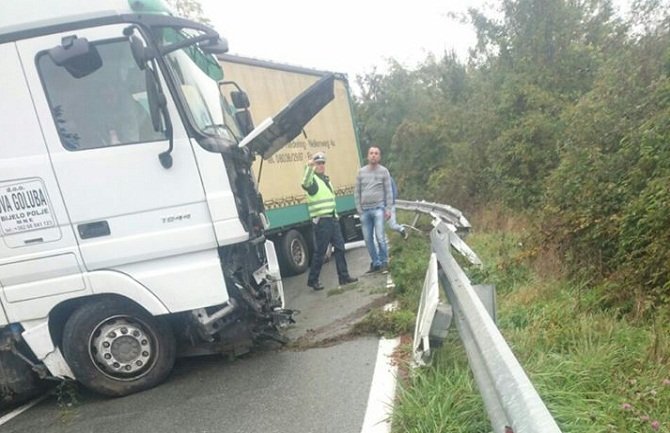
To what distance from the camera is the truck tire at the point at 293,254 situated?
7.99m

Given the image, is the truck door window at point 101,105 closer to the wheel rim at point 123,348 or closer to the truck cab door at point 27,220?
the truck cab door at point 27,220

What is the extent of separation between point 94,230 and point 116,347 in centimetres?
92

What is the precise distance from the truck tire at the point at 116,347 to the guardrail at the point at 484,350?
2.06m

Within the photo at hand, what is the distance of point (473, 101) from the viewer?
1359cm

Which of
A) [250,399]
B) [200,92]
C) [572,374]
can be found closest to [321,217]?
[200,92]

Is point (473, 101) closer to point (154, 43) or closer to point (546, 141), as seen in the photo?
point (546, 141)

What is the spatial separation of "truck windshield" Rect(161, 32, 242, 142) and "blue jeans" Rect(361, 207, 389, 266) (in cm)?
293

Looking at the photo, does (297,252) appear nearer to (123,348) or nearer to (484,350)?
(123,348)

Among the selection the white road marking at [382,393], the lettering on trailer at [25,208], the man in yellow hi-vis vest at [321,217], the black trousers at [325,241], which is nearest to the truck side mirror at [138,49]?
the lettering on trailer at [25,208]

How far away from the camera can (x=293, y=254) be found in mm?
8172

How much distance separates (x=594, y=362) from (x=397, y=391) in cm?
112

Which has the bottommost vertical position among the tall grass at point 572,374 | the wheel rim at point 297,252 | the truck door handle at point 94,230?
the wheel rim at point 297,252

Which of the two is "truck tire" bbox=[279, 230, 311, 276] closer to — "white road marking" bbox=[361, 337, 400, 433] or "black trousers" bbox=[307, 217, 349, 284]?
"black trousers" bbox=[307, 217, 349, 284]

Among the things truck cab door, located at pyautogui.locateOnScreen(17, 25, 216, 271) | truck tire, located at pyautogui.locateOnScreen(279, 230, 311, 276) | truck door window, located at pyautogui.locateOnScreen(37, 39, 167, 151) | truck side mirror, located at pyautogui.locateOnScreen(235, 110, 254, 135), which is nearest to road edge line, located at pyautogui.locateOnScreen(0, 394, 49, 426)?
truck cab door, located at pyautogui.locateOnScreen(17, 25, 216, 271)
